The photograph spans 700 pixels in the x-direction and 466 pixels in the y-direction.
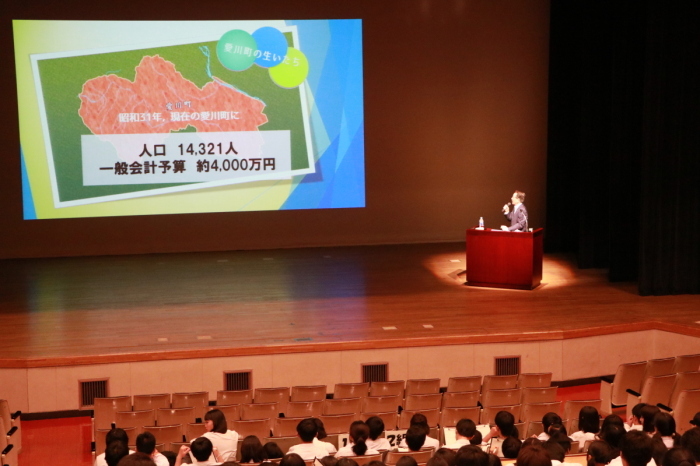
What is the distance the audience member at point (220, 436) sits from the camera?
195 inches

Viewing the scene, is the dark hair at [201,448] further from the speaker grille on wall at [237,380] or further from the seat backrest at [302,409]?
the speaker grille on wall at [237,380]

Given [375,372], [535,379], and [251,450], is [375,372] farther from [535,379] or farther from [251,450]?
[251,450]

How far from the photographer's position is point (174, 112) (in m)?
11.4

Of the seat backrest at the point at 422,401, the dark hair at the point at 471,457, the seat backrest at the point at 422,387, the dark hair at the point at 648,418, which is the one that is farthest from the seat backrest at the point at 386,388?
the dark hair at the point at 471,457

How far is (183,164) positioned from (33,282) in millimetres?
2476

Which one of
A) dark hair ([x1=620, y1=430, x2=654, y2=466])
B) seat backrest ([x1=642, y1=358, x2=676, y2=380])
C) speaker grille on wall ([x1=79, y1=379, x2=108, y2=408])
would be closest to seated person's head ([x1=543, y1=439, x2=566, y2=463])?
dark hair ([x1=620, y1=430, x2=654, y2=466])

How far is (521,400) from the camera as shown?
6258mm

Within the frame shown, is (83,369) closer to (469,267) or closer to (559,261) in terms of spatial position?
(469,267)

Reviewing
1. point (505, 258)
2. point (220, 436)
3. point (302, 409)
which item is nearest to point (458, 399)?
point (302, 409)

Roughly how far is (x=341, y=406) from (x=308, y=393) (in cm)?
44

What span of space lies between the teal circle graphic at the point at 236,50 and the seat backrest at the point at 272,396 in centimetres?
614

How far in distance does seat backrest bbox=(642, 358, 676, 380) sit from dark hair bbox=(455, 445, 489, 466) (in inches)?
144

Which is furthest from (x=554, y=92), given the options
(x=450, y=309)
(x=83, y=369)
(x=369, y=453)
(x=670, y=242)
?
(x=369, y=453)

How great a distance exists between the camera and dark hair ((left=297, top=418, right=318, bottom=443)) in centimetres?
466
